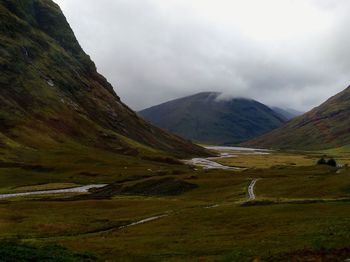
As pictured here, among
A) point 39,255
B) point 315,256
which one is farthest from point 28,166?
A: point 315,256

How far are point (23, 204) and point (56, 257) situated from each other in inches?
2639

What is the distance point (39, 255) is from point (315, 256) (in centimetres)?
2335

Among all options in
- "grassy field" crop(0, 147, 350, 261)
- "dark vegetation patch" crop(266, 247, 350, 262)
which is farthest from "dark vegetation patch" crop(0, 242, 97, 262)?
"dark vegetation patch" crop(266, 247, 350, 262)

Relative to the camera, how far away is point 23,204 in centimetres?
10519

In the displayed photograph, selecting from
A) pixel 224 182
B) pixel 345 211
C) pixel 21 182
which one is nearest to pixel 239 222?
pixel 345 211

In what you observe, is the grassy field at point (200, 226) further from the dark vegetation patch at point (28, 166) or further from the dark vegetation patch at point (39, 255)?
the dark vegetation patch at point (28, 166)

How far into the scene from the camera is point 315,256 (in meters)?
39.5

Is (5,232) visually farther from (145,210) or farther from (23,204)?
(23,204)

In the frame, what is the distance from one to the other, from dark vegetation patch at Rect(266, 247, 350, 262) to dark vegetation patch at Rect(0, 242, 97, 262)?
17199 mm

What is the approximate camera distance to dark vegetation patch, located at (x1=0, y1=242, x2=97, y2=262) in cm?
4075

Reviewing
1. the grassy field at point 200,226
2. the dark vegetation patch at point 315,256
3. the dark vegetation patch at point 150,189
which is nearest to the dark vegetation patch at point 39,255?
the grassy field at point 200,226

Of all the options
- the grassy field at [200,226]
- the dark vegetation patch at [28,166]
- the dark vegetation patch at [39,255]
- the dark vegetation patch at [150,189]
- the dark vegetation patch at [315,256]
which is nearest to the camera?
the dark vegetation patch at [315,256]

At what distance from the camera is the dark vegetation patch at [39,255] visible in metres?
40.7

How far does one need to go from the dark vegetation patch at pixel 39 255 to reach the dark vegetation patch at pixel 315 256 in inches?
677
